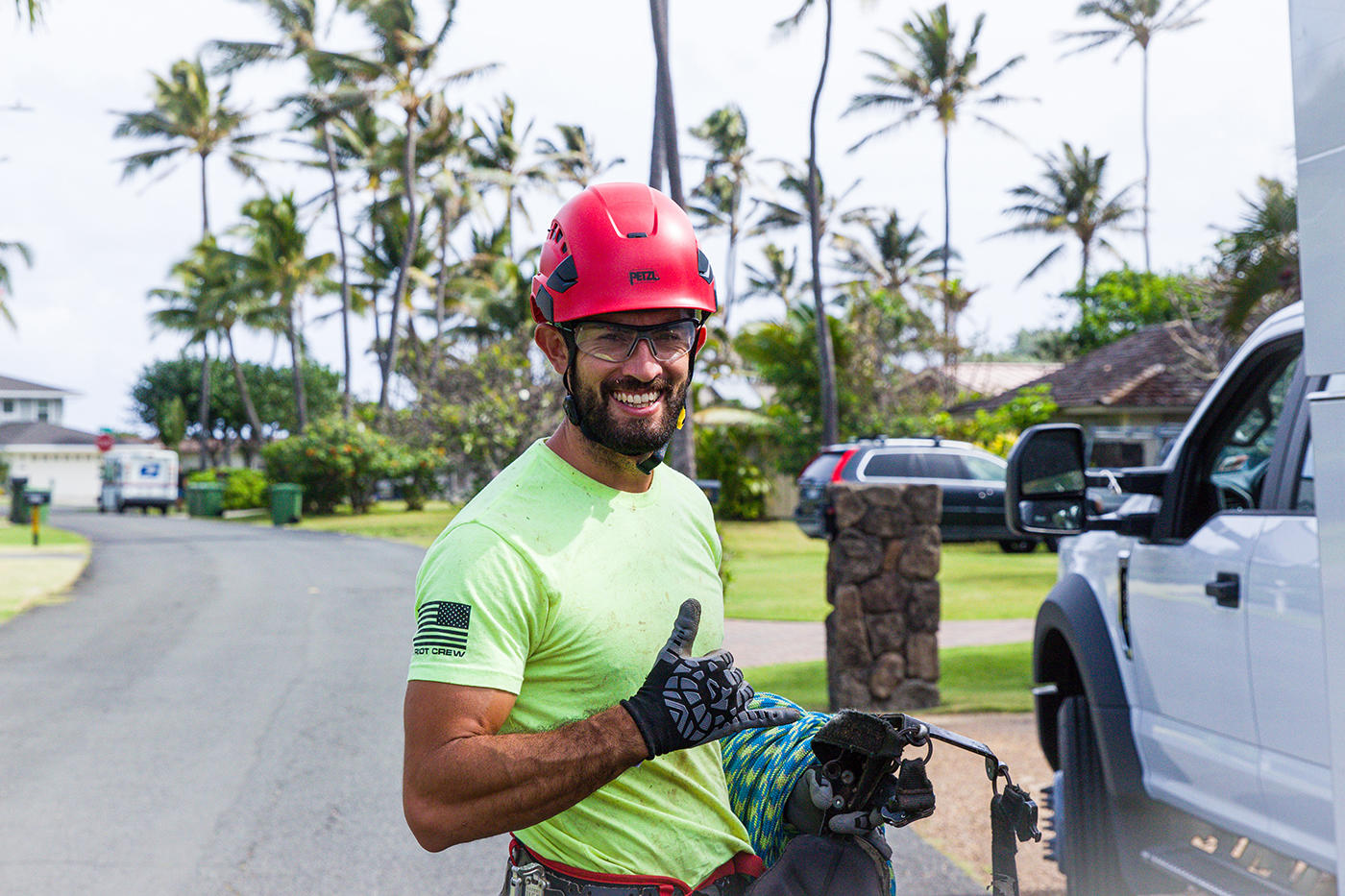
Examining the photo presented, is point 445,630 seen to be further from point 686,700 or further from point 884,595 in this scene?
A: point 884,595

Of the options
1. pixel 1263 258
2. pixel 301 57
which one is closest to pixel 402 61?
pixel 301 57

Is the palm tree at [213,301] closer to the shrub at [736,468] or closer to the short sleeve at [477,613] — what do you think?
the shrub at [736,468]

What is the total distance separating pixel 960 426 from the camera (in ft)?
102

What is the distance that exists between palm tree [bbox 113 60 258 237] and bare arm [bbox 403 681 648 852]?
191 feet

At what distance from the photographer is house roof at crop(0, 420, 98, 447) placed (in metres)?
83.5

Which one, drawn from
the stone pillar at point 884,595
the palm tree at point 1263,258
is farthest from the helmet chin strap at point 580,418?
the palm tree at point 1263,258

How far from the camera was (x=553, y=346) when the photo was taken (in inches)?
88.2

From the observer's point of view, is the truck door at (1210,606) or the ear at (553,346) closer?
the ear at (553,346)

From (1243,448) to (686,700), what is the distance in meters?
3.47

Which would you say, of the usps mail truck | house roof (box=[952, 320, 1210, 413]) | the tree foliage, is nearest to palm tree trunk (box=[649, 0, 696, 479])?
house roof (box=[952, 320, 1210, 413])

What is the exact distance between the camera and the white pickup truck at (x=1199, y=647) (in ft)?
11.4

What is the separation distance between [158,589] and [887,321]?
2228 centimetres

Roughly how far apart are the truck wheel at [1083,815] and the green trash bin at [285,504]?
33.7m

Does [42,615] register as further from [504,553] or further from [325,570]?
[504,553]
